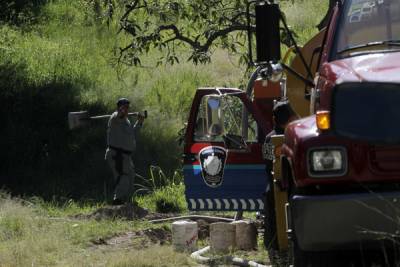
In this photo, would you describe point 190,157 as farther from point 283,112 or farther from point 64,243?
point 64,243

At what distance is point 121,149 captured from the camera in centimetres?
1421

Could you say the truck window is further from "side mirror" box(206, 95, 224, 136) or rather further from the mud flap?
"side mirror" box(206, 95, 224, 136)

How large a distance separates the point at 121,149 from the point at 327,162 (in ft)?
29.8

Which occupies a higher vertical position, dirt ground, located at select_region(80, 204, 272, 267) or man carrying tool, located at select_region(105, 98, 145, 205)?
man carrying tool, located at select_region(105, 98, 145, 205)

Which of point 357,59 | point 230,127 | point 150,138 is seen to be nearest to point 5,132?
point 150,138

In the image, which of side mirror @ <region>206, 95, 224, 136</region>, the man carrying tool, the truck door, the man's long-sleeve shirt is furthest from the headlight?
the man's long-sleeve shirt

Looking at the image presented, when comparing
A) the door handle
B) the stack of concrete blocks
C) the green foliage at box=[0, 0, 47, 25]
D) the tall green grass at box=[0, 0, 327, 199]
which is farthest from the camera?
the green foliage at box=[0, 0, 47, 25]

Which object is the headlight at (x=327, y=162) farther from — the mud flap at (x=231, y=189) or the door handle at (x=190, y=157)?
the door handle at (x=190, y=157)

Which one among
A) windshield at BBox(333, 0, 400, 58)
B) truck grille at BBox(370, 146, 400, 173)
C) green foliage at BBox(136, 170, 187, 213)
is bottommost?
green foliage at BBox(136, 170, 187, 213)

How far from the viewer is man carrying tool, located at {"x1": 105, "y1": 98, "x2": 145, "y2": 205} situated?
46.0 ft

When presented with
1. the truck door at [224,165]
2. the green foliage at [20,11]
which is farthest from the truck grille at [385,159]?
the green foliage at [20,11]

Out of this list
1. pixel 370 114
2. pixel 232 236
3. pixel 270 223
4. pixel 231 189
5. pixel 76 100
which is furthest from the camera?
pixel 76 100

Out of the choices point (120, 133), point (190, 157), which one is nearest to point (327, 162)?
point (190, 157)

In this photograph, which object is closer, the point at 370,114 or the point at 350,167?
the point at 370,114
